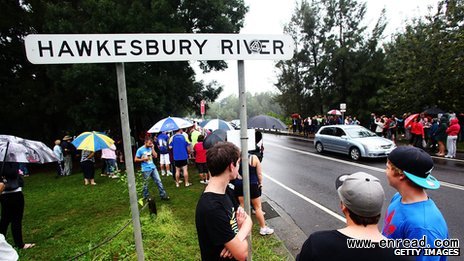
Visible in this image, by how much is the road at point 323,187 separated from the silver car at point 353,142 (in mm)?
395

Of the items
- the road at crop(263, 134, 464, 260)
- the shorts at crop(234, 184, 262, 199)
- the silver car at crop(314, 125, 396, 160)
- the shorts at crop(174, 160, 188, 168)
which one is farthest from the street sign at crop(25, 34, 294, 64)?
the silver car at crop(314, 125, 396, 160)

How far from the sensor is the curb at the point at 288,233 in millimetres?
4254

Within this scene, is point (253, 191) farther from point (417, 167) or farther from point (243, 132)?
point (417, 167)

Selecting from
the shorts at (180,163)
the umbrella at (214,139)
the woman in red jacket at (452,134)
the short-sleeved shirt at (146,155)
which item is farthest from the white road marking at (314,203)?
the woman in red jacket at (452,134)

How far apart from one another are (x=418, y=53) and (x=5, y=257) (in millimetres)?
20084

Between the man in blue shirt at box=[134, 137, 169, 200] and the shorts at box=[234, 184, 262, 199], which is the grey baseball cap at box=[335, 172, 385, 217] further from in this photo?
the man in blue shirt at box=[134, 137, 169, 200]

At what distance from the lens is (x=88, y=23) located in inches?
479

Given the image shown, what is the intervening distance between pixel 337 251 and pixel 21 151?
14.7ft

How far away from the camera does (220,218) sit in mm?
1759

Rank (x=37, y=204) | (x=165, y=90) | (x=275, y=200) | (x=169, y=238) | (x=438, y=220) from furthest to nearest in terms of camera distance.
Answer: (x=165, y=90) → (x=37, y=204) → (x=275, y=200) → (x=169, y=238) → (x=438, y=220)

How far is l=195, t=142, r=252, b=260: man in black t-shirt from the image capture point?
5.78ft

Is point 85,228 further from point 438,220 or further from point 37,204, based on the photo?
point 438,220

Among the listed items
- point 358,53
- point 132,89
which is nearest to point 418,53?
point 358,53

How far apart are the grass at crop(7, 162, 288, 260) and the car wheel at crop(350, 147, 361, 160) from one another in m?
7.23
